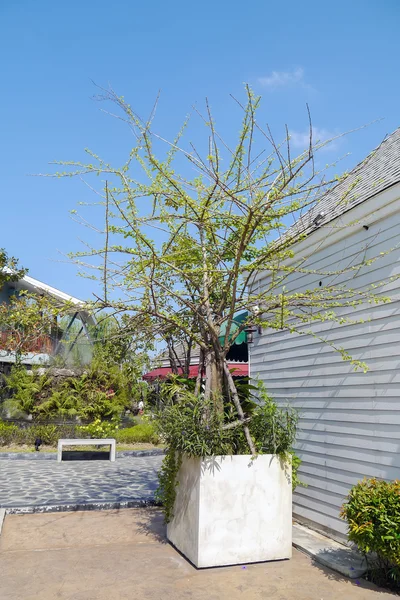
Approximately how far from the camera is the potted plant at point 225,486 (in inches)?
230

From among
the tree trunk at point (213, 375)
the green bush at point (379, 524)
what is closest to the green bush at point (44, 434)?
the tree trunk at point (213, 375)

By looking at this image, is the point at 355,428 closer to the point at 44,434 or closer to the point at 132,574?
the point at 132,574

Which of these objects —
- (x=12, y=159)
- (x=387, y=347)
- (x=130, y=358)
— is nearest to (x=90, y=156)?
(x=12, y=159)

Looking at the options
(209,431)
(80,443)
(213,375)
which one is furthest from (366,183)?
(80,443)

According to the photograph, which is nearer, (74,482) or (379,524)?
(379,524)

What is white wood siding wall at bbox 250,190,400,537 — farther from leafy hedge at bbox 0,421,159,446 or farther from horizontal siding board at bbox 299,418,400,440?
leafy hedge at bbox 0,421,159,446

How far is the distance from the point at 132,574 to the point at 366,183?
6.38 m

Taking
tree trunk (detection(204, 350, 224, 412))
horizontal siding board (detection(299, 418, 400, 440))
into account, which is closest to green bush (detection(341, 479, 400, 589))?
horizontal siding board (detection(299, 418, 400, 440))

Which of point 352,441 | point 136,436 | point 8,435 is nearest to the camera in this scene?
point 352,441

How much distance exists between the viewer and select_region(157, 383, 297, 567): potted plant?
19.2 feet

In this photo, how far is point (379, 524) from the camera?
4.99 metres

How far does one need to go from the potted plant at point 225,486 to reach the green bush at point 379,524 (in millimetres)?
1012

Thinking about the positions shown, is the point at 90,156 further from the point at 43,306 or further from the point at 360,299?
the point at 360,299

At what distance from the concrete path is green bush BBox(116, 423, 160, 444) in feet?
35.7
